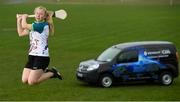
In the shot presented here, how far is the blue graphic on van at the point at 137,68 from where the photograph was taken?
2738cm

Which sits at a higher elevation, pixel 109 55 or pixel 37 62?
pixel 37 62

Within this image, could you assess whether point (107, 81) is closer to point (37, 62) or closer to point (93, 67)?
point (93, 67)

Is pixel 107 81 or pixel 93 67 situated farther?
pixel 93 67

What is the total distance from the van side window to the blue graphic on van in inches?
6.2

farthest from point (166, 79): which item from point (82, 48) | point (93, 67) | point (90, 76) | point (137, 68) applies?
point (82, 48)

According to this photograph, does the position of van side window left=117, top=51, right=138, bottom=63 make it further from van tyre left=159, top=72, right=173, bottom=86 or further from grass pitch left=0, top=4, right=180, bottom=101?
van tyre left=159, top=72, right=173, bottom=86

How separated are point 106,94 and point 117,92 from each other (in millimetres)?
862

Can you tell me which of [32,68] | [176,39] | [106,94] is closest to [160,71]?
[106,94]

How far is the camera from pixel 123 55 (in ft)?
90.4

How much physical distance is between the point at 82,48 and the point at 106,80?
1936 centimetres

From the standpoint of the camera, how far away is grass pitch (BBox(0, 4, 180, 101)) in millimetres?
25078

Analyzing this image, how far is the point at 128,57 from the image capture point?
1088 inches

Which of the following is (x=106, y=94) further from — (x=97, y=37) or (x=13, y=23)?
(x=13, y=23)

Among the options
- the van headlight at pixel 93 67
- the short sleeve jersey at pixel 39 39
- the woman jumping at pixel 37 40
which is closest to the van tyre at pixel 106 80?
the van headlight at pixel 93 67
